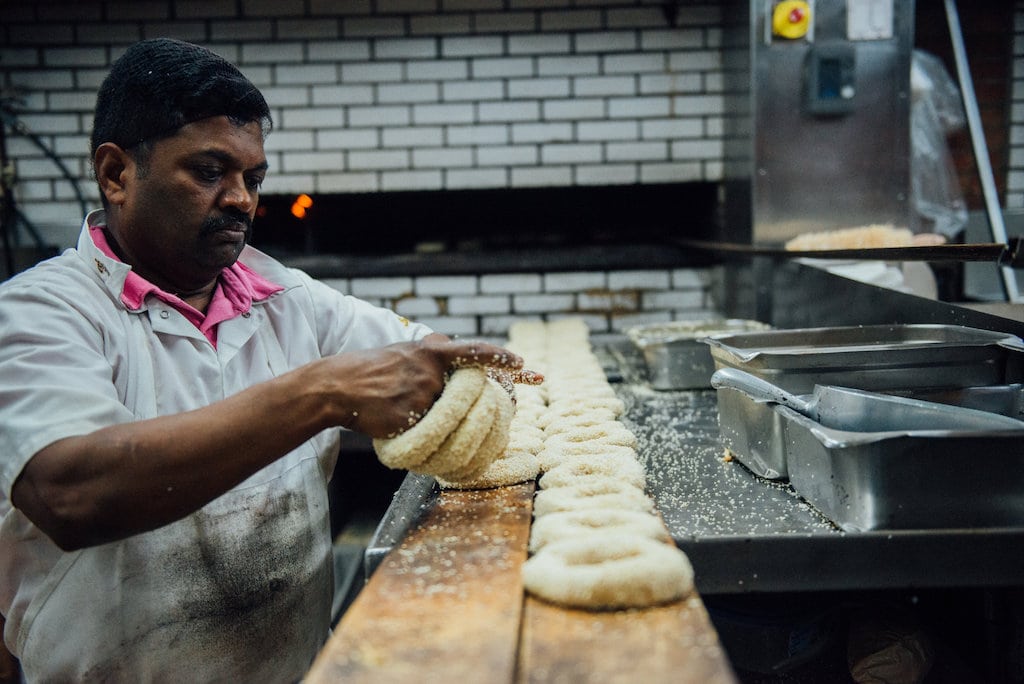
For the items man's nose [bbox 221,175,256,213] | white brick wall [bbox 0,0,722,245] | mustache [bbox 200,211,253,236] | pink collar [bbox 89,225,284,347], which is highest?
white brick wall [bbox 0,0,722,245]

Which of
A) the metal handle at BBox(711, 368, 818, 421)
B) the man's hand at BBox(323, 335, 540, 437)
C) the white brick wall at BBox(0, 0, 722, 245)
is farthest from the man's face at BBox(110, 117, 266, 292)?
the white brick wall at BBox(0, 0, 722, 245)

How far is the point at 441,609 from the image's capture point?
1.01m

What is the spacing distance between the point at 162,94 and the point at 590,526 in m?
1.08

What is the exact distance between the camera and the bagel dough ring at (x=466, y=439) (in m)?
1.29

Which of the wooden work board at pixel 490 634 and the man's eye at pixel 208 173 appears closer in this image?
the wooden work board at pixel 490 634

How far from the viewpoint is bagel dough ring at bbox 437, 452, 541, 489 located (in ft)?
4.96

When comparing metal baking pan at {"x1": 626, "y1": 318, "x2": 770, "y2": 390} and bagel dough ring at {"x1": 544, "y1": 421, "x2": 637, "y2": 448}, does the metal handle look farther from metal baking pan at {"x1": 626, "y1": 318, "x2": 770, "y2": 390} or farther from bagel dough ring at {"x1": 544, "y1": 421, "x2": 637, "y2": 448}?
metal baking pan at {"x1": 626, "y1": 318, "x2": 770, "y2": 390}

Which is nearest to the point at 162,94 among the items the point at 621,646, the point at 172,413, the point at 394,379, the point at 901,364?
the point at 172,413

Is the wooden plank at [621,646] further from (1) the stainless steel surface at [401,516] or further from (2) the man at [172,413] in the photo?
(2) the man at [172,413]

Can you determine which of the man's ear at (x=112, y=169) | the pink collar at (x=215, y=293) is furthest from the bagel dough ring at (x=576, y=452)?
the man's ear at (x=112, y=169)

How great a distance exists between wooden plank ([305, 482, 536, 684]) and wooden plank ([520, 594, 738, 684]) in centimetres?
3

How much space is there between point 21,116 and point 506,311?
263 centimetres

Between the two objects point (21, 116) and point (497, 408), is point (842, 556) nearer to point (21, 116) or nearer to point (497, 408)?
point (497, 408)

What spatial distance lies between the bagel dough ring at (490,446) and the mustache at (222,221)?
0.63m
